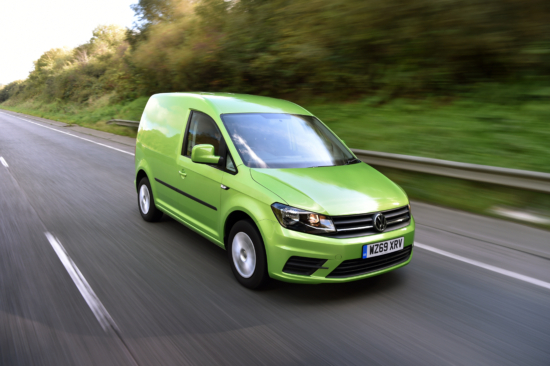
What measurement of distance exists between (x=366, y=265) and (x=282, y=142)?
1650 millimetres

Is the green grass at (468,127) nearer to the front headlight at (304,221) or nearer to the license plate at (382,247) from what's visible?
the license plate at (382,247)

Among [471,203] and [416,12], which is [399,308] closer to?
[471,203]

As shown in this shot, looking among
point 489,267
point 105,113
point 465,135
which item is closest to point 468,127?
point 465,135

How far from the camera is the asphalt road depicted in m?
3.11

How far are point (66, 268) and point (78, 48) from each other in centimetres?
5847

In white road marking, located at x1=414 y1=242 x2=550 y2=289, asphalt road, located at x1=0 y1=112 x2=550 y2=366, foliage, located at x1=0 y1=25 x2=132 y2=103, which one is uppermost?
foliage, located at x1=0 y1=25 x2=132 y2=103

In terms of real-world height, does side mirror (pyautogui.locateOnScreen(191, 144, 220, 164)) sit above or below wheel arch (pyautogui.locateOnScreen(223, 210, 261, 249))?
above

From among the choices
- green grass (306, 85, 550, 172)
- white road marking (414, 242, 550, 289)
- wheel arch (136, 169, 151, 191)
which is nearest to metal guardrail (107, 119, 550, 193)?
green grass (306, 85, 550, 172)

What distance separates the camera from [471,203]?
703 centimetres

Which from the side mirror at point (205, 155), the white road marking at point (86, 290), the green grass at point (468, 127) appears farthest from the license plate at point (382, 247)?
the green grass at point (468, 127)

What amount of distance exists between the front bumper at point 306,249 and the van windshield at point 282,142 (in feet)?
2.81

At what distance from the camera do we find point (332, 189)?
409 centimetres

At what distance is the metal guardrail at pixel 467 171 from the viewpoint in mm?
6246

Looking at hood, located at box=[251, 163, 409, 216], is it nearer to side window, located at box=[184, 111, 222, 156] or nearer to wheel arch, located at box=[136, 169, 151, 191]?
side window, located at box=[184, 111, 222, 156]
